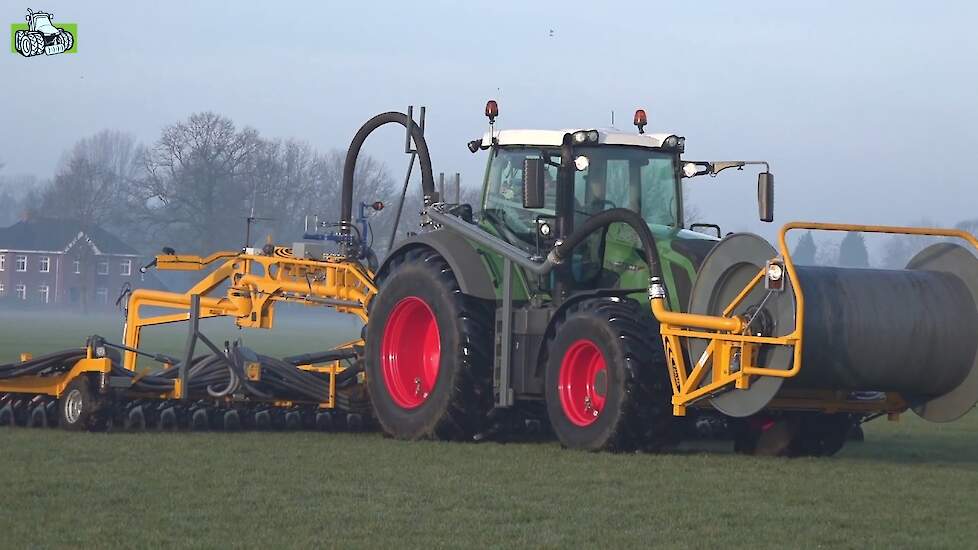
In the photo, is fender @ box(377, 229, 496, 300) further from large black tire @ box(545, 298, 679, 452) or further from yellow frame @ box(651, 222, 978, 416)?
yellow frame @ box(651, 222, 978, 416)

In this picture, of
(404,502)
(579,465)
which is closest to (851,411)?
(579,465)

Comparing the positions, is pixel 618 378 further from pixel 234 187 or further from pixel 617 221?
pixel 234 187

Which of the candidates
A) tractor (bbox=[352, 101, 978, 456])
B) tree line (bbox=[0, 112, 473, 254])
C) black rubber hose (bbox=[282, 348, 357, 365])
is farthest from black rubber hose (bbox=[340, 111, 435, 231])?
Result: tree line (bbox=[0, 112, 473, 254])

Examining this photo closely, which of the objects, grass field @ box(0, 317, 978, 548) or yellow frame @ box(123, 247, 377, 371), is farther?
yellow frame @ box(123, 247, 377, 371)

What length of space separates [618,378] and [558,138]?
2.74 m

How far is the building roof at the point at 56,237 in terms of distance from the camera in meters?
101

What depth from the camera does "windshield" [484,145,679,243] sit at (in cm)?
1353

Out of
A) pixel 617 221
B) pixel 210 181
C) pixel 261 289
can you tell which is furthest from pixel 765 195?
pixel 210 181

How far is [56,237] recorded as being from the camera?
357ft

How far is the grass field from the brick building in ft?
290

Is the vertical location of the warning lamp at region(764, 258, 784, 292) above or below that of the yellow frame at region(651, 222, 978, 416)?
above

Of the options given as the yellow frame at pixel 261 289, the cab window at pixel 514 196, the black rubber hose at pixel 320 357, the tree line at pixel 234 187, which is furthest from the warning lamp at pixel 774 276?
the tree line at pixel 234 187

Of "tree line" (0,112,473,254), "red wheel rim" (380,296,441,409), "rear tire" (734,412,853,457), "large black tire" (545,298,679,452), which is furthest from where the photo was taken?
"tree line" (0,112,473,254)

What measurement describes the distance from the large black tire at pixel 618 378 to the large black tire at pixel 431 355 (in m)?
1.06
